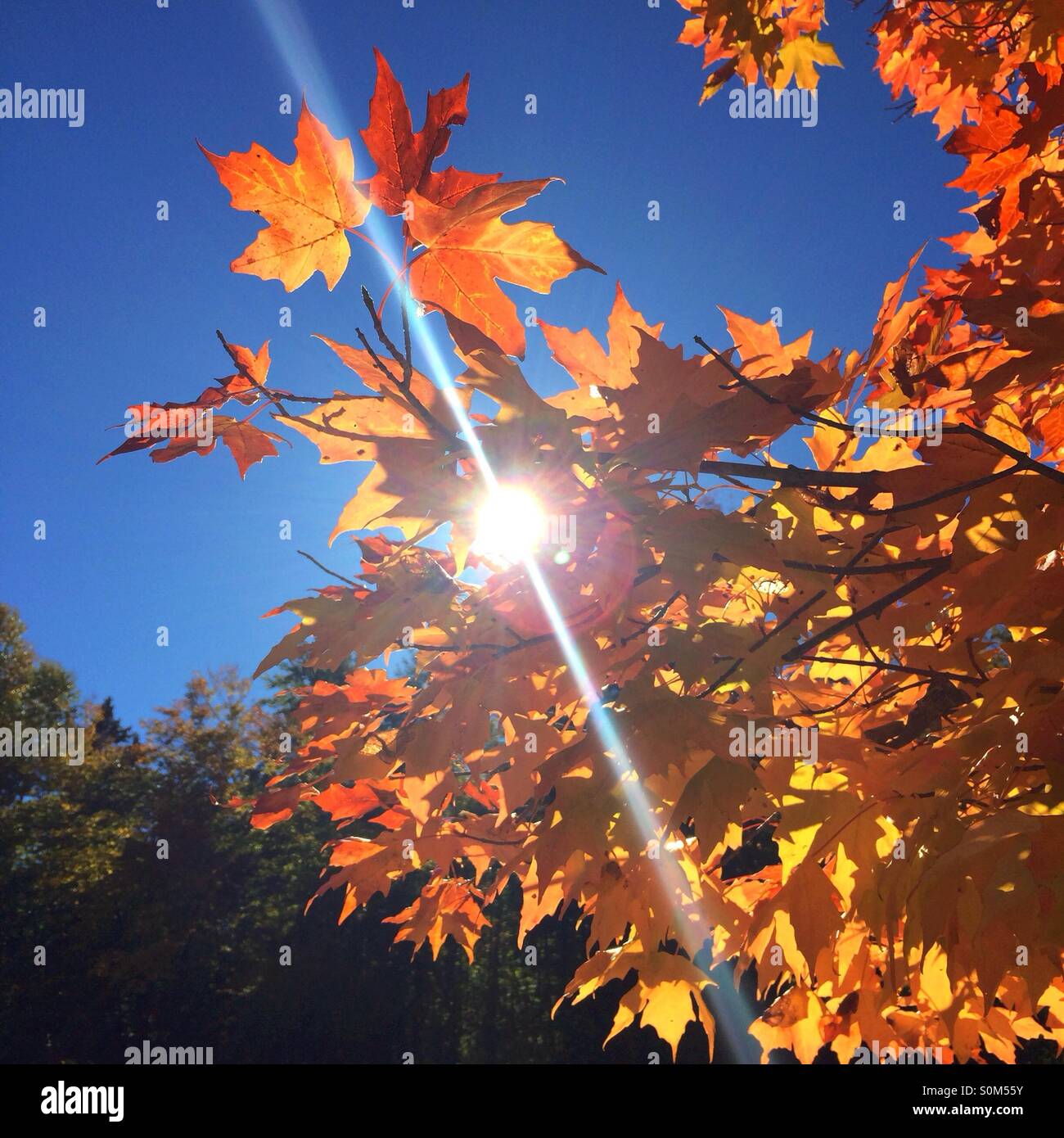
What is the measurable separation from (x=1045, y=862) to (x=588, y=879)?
95cm

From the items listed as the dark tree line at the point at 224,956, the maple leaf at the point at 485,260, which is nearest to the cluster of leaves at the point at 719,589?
the maple leaf at the point at 485,260

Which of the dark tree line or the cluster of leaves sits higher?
the cluster of leaves

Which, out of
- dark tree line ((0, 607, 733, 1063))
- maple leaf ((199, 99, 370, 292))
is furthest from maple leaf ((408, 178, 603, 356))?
dark tree line ((0, 607, 733, 1063))

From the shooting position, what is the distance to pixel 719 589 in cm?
184

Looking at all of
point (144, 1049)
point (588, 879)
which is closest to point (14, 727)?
point (144, 1049)

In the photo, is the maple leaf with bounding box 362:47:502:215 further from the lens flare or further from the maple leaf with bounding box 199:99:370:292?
the lens flare

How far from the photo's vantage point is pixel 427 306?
118 cm

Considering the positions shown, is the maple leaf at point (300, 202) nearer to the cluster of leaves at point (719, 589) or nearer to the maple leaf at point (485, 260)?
the cluster of leaves at point (719, 589)

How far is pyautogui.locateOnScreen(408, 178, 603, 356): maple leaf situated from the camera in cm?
109

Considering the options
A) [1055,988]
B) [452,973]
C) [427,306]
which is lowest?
[452,973]

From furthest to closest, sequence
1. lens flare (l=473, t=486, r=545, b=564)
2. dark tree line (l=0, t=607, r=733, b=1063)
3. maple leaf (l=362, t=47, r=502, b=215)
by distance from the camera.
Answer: dark tree line (l=0, t=607, r=733, b=1063)
lens flare (l=473, t=486, r=545, b=564)
maple leaf (l=362, t=47, r=502, b=215)

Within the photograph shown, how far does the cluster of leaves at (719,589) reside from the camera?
A: 1.08 m
